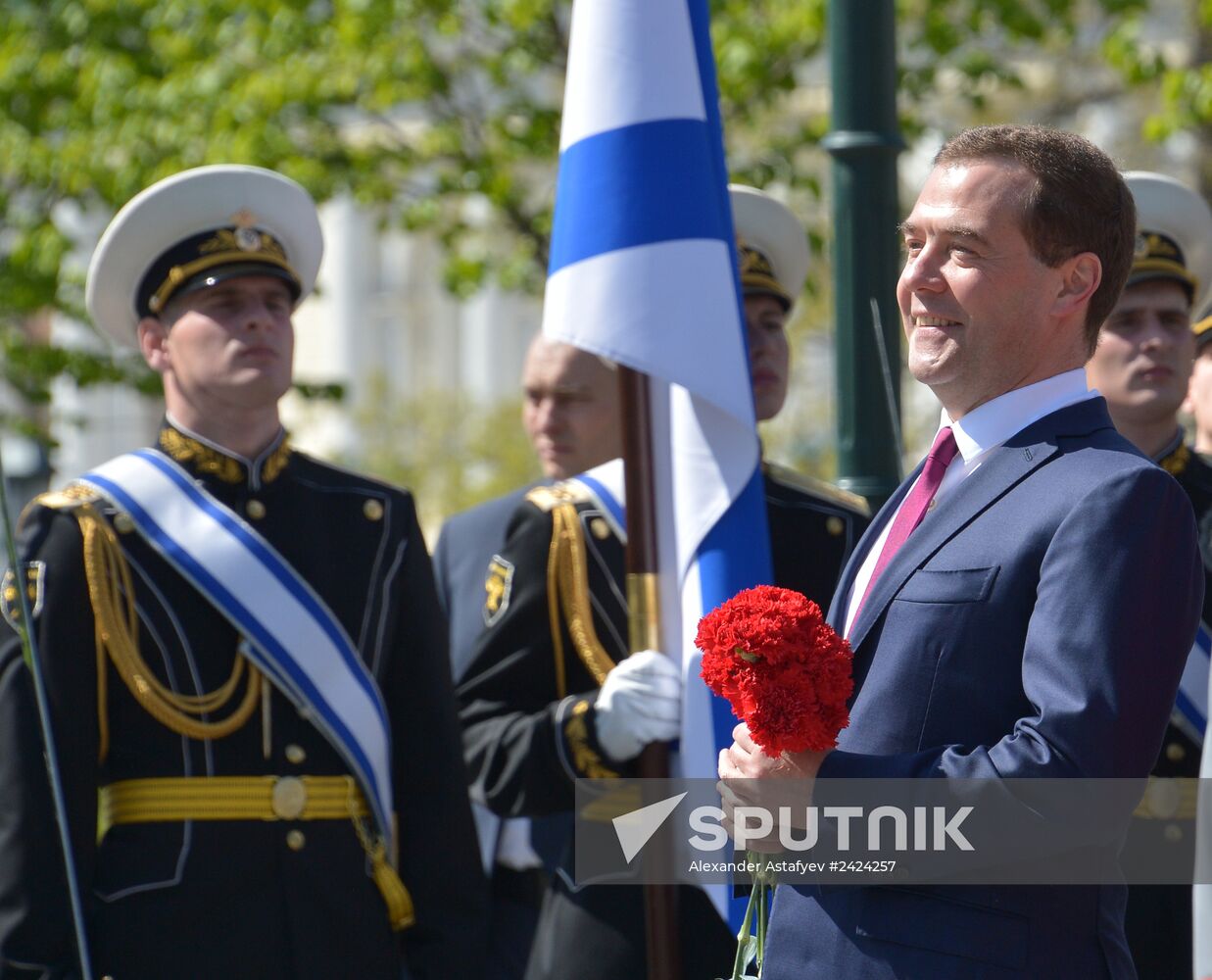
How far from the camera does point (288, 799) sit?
12.8 ft

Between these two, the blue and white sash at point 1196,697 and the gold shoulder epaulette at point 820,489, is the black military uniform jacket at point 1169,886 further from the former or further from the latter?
the gold shoulder epaulette at point 820,489

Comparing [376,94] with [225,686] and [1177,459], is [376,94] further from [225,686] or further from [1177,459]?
[225,686]

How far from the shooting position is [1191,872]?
13.1 feet

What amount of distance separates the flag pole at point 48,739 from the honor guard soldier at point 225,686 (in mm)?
53

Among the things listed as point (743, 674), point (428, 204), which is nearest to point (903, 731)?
point (743, 674)

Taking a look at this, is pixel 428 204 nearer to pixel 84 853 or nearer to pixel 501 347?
pixel 84 853

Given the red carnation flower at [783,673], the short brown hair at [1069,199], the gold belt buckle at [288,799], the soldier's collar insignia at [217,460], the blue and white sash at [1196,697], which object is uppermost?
the short brown hair at [1069,199]

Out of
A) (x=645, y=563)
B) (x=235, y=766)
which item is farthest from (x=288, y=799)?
(x=645, y=563)

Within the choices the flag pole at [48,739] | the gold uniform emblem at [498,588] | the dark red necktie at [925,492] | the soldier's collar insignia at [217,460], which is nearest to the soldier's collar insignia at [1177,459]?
the gold uniform emblem at [498,588]

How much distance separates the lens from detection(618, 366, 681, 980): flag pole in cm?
369

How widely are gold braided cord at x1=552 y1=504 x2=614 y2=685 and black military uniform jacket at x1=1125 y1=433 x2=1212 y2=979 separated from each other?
45.4 inches

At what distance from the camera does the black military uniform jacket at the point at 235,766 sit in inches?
146

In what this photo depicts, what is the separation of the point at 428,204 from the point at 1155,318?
6615 millimetres

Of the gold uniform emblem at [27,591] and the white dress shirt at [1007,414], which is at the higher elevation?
the white dress shirt at [1007,414]
